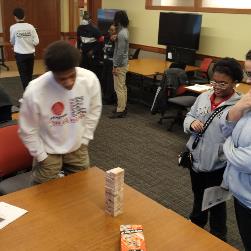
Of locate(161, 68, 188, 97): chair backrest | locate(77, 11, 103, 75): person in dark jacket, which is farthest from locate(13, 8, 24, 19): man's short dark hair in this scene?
locate(161, 68, 188, 97): chair backrest

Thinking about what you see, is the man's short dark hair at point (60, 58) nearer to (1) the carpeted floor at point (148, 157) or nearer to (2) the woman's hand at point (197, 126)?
(2) the woman's hand at point (197, 126)

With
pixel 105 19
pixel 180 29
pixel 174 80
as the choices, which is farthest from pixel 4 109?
pixel 105 19

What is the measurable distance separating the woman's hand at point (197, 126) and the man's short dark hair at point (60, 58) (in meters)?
0.78

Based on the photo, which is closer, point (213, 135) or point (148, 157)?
point (213, 135)

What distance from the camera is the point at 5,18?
8.59 m

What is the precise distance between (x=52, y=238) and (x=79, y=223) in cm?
14

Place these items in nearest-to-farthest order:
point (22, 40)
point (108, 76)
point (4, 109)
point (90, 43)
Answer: point (4, 109) < point (22, 40) < point (108, 76) < point (90, 43)

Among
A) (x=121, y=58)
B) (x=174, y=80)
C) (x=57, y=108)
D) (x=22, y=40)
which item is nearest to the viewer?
(x=57, y=108)

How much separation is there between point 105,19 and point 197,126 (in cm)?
558

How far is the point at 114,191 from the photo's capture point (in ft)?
4.72

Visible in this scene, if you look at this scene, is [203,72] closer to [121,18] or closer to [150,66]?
[150,66]

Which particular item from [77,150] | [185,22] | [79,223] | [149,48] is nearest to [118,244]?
[79,223]

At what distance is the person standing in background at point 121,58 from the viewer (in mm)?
4711

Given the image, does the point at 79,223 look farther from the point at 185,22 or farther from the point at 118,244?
the point at 185,22
